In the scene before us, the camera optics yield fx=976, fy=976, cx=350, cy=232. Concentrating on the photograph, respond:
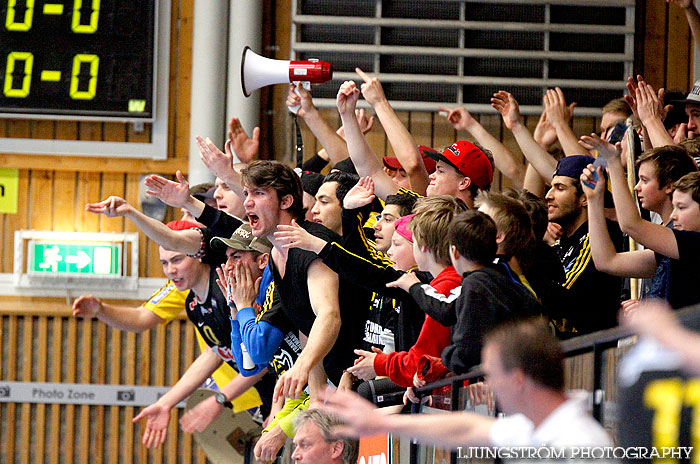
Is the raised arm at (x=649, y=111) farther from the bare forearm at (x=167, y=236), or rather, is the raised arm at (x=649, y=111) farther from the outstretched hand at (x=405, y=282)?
the bare forearm at (x=167, y=236)

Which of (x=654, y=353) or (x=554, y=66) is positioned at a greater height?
(x=554, y=66)

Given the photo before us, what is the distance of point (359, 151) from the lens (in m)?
4.36

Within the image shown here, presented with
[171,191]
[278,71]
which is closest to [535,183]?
[278,71]

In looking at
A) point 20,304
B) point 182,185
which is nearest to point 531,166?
point 182,185

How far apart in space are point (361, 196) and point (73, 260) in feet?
13.6

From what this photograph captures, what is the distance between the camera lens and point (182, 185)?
4.68m

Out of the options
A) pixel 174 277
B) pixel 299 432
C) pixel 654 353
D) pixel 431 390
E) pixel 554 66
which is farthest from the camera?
pixel 554 66

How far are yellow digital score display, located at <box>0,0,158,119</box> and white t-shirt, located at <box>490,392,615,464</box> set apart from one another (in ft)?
19.1

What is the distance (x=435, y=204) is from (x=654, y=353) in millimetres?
1700

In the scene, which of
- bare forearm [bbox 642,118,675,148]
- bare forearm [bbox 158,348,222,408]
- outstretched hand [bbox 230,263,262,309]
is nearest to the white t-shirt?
outstretched hand [bbox 230,263,262,309]

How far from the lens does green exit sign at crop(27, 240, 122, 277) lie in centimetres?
729

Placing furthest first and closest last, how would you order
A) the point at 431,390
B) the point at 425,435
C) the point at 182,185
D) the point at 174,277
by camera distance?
the point at 174,277
the point at 182,185
the point at 431,390
the point at 425,435

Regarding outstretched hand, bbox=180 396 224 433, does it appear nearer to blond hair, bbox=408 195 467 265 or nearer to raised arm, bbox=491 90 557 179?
raised arm, bbox=491 90 557 179

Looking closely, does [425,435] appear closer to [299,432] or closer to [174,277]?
[299,432]
